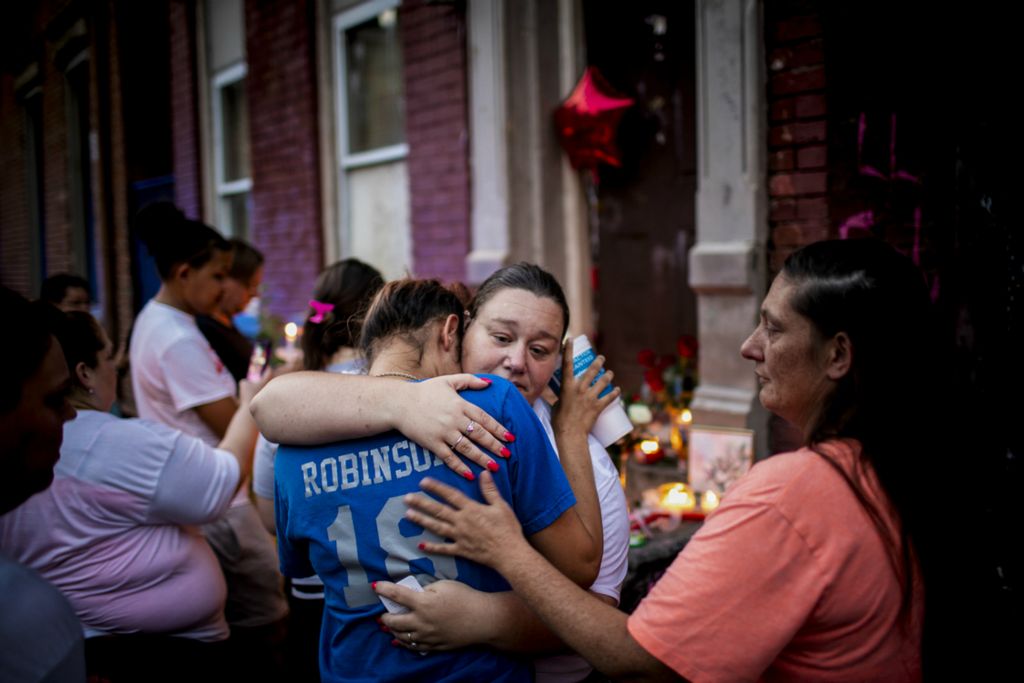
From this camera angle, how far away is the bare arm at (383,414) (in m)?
1.62

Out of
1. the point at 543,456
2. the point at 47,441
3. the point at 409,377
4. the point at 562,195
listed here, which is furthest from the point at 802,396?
the point at 562,195

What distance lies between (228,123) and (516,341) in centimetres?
784

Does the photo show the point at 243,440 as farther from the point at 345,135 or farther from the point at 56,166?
the point at 56,166

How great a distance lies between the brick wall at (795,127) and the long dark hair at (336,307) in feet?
6.50

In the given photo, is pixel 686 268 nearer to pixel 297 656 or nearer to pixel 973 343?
pixel 973 343

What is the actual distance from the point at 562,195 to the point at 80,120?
33.5 feet

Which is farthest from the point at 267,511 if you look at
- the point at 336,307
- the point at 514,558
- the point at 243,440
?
the point at 514,558

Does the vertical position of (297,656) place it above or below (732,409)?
below

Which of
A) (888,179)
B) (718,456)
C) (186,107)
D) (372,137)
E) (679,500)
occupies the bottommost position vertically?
(679,500)

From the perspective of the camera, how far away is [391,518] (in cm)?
166

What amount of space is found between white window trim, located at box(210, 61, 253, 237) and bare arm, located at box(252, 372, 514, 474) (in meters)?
7.37

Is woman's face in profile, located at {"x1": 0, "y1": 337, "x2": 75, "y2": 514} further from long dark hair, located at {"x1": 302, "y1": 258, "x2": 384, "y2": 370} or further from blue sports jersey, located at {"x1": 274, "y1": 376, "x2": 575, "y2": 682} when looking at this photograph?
long dark hair, located at {"x1": 302, "y1": 258, "x2": 384, "y2": 370}

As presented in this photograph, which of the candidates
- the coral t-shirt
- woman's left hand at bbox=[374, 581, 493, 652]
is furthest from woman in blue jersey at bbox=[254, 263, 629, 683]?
the coral t-shirt

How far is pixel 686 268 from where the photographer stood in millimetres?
4680
